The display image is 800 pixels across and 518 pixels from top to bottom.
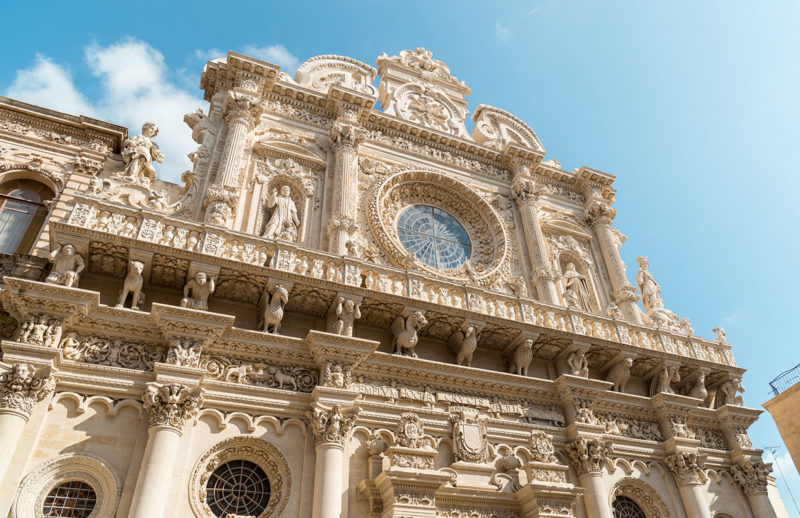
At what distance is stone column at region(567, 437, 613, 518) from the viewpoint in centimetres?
1020

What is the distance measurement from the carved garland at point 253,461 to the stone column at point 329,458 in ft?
1.69

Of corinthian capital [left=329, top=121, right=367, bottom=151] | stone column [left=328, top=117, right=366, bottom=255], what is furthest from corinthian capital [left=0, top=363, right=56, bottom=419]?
corinthian capital [left=329, top=121, right=367, bottom=151]

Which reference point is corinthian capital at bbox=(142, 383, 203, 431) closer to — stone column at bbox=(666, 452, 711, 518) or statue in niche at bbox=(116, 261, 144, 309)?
statue in niche at bbox=(116, 261, 144, 309)

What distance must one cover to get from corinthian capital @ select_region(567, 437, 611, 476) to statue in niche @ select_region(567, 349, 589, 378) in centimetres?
136

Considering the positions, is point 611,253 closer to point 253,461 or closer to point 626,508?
point 626,508

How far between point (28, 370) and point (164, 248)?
2.53 metres

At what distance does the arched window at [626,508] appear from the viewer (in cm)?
1088

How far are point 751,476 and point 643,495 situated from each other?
8.73ft

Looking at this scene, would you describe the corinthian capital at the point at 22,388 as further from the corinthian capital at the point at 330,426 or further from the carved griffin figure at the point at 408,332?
the carved griffin figure at the point at 408,332

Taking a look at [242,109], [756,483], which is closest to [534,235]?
[756,483]

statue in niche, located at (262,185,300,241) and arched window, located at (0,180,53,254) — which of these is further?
statue in niche, located at (262,185,300,241)

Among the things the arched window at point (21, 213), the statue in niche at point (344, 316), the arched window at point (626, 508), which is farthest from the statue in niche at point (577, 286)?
the arched window at point (21, 213)

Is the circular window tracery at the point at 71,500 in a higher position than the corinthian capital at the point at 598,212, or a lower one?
lower

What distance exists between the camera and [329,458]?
852 centimetres
